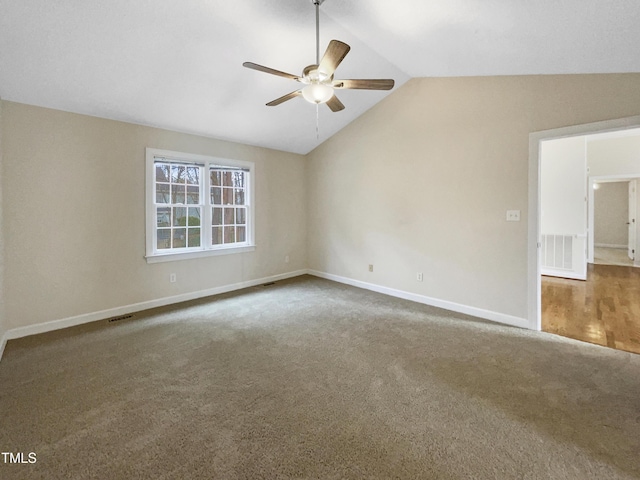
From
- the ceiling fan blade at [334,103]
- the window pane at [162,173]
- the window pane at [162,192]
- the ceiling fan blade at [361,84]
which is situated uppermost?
the ceiling fan blade at [334,103]

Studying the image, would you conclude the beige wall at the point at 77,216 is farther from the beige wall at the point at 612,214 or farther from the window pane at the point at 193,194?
the beige wall at the point at 612,214

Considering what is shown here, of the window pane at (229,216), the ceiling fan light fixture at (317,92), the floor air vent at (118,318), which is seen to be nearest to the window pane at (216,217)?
the window pane at (229,216)

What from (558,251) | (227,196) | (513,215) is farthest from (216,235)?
(558,251)

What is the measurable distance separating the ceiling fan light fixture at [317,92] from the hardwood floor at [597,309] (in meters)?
3.52

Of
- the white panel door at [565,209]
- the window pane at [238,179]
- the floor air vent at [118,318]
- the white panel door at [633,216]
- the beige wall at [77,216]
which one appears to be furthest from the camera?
the white panel door at [633,216]

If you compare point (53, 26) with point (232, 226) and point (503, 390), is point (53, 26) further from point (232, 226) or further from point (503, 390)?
point (503, 390)

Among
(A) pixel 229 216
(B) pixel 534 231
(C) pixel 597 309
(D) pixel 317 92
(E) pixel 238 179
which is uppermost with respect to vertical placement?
(D) pixel 317 92

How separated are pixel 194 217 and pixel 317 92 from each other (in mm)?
3055

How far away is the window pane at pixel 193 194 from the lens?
4.50 meters

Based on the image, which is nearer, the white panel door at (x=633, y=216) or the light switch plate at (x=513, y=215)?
the light switch plate at (x=513, y=215)

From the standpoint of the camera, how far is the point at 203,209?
4.60 m

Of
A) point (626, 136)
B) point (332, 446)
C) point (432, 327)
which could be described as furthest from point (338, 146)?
point (626, 136)

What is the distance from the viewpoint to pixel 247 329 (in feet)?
11.0

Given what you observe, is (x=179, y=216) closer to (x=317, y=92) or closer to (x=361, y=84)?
(x=317, y=92)
